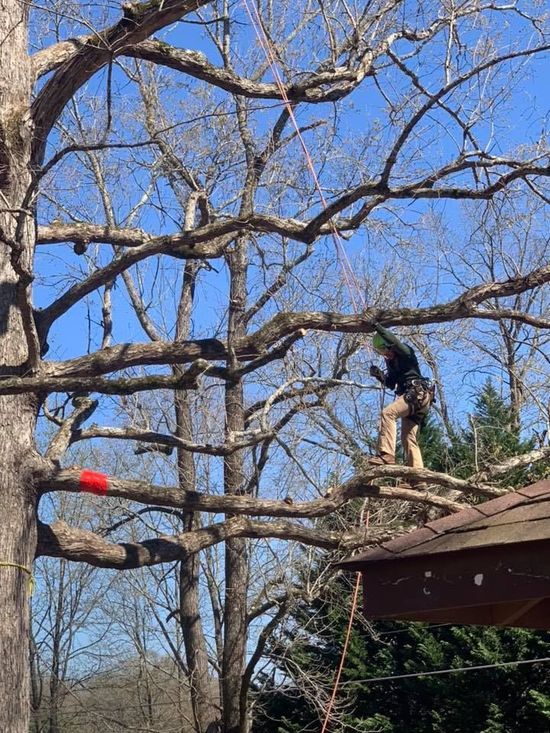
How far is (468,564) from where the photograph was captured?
479 cm

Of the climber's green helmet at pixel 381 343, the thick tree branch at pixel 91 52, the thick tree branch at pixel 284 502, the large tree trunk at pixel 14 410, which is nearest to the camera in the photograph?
the large tree trunk at pixel 14 410

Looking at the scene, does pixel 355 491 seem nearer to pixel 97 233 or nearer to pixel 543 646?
pixel 97 233

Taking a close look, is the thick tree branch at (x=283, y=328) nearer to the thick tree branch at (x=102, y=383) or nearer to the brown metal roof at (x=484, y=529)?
the thick tree branch at (x=102, y=383)

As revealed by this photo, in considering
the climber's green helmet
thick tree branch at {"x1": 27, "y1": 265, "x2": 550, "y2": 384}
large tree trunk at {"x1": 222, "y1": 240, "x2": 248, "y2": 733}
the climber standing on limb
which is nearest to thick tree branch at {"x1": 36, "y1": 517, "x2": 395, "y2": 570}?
the climber standing on limb

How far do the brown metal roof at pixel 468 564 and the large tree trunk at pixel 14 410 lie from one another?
340 centimetres

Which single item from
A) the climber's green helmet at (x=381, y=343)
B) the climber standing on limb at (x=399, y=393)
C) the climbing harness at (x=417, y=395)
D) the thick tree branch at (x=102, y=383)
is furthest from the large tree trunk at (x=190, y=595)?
the thick tree branch at (x=102, y=383)

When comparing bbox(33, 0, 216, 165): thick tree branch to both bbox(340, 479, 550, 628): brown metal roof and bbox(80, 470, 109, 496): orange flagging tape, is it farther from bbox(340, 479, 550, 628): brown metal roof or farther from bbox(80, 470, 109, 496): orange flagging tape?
bbox(340, 479, 550, 628): brown metal roof

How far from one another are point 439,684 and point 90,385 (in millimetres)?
7111

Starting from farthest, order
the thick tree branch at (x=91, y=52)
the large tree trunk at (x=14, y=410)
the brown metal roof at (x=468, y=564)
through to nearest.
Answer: the thick tree branch at (x=91, y=52) < the large tree trunk at (x=14, y=410) < the brown metal roof at (x=468, y=564)

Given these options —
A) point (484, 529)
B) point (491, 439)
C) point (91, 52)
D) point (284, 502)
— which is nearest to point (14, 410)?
point (284, 502)

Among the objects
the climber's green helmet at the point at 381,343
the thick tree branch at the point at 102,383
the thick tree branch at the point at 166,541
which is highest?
the climber's green helmet at the point at 381,343

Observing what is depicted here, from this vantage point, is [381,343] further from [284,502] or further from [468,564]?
[468,564]

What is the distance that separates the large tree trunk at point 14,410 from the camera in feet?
25.1

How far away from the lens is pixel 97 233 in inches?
383
